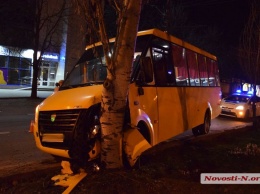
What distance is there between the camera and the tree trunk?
4.93 metres

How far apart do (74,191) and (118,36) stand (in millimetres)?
2396

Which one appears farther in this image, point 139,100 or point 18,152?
point 18,152

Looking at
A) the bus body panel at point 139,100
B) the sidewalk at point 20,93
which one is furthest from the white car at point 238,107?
the sidewalk at point 20,93

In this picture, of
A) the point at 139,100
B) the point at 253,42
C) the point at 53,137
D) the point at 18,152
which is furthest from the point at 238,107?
the point at 53,137

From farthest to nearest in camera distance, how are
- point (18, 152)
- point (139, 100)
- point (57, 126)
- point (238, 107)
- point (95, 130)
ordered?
point (238, 107), point (18, 152), point (139, 100), point (57, 126), point (95, 130)

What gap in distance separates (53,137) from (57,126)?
219 millimetres

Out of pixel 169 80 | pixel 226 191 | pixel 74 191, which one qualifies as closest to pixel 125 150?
pixel 74 191

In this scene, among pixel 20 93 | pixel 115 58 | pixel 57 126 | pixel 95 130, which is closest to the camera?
pixel 115 58

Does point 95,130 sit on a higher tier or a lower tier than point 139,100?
lower

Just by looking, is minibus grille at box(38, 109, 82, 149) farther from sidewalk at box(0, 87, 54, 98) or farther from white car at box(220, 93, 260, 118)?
sidewalk at box(0, 87, 54, 98)

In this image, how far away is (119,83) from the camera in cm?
501

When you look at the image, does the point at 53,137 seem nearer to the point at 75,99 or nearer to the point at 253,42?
the point at 75,99

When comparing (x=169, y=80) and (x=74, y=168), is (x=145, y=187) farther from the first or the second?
(x=169, y=80)

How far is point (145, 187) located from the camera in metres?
4.78
